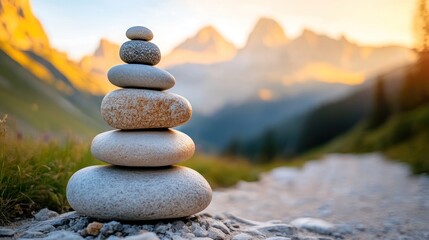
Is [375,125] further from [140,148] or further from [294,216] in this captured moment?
[140,148]

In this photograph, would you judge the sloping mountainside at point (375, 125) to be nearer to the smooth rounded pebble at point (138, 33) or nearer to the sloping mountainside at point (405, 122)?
the sloping mountainside at point (405, 122)

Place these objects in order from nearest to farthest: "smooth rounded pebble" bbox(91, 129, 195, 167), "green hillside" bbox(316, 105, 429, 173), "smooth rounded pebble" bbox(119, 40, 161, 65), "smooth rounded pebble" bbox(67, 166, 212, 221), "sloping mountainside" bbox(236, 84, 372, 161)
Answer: "smooth rounded pebble" bbox(67, 166, 212, 221)
"smooth rounded pebble" bbox(91, 129, 195, 167)
"smooth rounded pebble" bbox(119, 40, 161, 65)
"green hillside" bbox(316, 105, 429, 173)
"sloping mountainside" bbox(236, 84, 372, 161)

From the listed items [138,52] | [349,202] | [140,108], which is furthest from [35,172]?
[349,202]

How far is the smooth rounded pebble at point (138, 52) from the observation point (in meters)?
5.36

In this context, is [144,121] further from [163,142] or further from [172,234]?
[172,234]

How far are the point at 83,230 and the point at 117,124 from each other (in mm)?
1445

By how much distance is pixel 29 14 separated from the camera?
11.8 meters

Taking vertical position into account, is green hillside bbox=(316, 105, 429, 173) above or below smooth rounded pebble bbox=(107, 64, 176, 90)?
above

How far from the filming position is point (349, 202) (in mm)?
9383

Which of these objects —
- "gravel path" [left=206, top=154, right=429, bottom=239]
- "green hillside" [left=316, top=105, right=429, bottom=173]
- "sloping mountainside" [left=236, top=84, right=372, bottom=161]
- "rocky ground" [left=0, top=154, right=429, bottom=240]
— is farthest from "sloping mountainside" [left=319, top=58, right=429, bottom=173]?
"sloping mountainside" [left=236, top=84, right=372, bottom=161]

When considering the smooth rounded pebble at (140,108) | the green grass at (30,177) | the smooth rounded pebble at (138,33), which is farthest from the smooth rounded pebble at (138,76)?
the green grass at (30,177)

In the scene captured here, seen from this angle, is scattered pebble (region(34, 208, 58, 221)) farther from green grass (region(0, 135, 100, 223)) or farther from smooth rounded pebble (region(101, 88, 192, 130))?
smooth rounded pebble (region(101, 88, 192, 130))

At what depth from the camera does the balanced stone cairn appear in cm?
477

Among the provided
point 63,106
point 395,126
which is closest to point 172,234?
point 395,126
